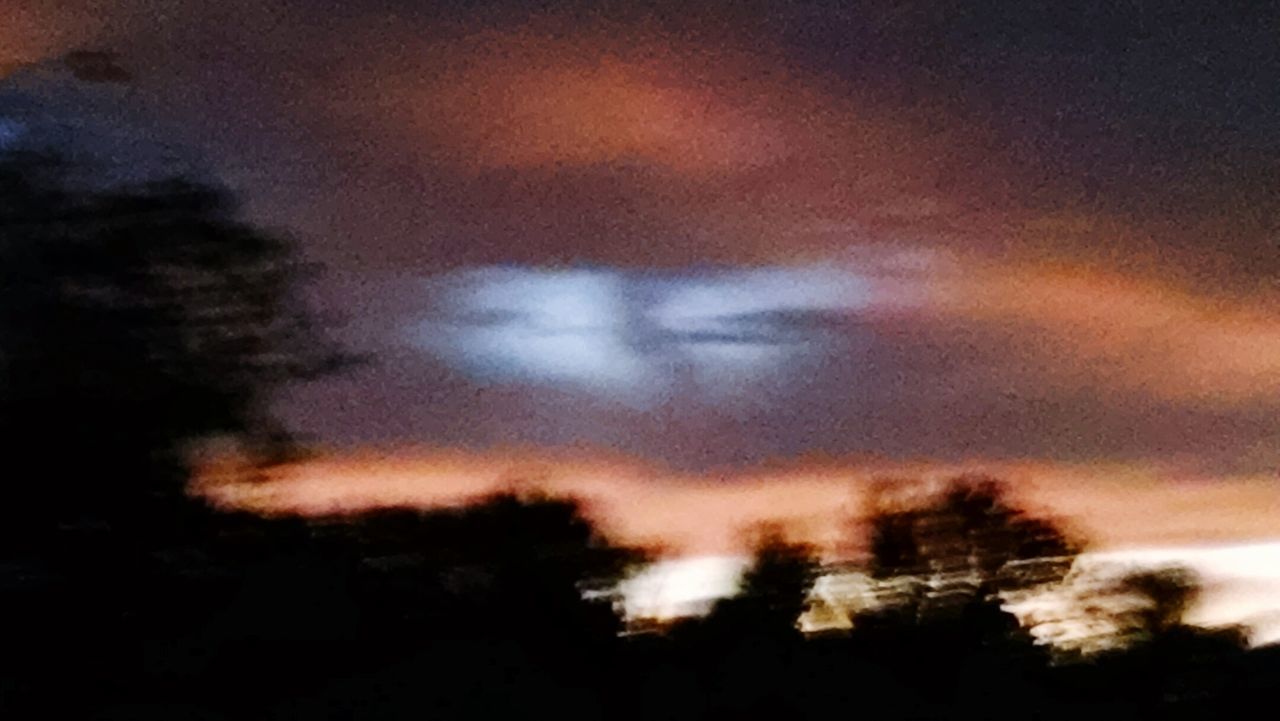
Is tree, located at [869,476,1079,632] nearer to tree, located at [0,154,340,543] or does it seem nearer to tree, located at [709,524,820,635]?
tree, located at [709,524,820,635]

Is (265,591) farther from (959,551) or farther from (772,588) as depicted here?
(959,551)

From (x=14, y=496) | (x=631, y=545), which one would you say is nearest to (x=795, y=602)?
(x=631, y=545)

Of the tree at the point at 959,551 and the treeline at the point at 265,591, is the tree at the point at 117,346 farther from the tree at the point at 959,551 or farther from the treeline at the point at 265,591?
the tree at the point at 959,551

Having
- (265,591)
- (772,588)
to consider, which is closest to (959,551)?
(772,588)

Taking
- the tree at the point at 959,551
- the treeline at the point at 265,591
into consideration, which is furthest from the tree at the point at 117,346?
the tree at the point at 959,551

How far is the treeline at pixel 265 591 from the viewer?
23.1 ft

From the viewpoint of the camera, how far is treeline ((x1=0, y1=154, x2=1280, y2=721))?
23.1ft

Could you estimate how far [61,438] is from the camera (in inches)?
291

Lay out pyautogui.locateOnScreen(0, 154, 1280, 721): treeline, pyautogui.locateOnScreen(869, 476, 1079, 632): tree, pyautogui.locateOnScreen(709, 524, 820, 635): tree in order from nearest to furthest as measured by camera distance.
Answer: pyautogui.locateOnScreen(0, 154, 1280, 721): treeline
pyautogui.locateOnScreen(709, 524, 820, 635): tree
pyautogui.locateOnScreen(869, 476, 1079, 632): tree

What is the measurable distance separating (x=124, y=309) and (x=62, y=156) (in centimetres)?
74

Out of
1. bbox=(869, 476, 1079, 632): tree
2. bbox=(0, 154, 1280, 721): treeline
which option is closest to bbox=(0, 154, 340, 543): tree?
bbox=(0, 154, 1280, 721): treeline

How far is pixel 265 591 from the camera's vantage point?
24.1 feet

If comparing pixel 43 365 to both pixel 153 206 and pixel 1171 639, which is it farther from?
pixel 1171 639

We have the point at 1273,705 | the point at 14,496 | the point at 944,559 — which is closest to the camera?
the point at 14,496
